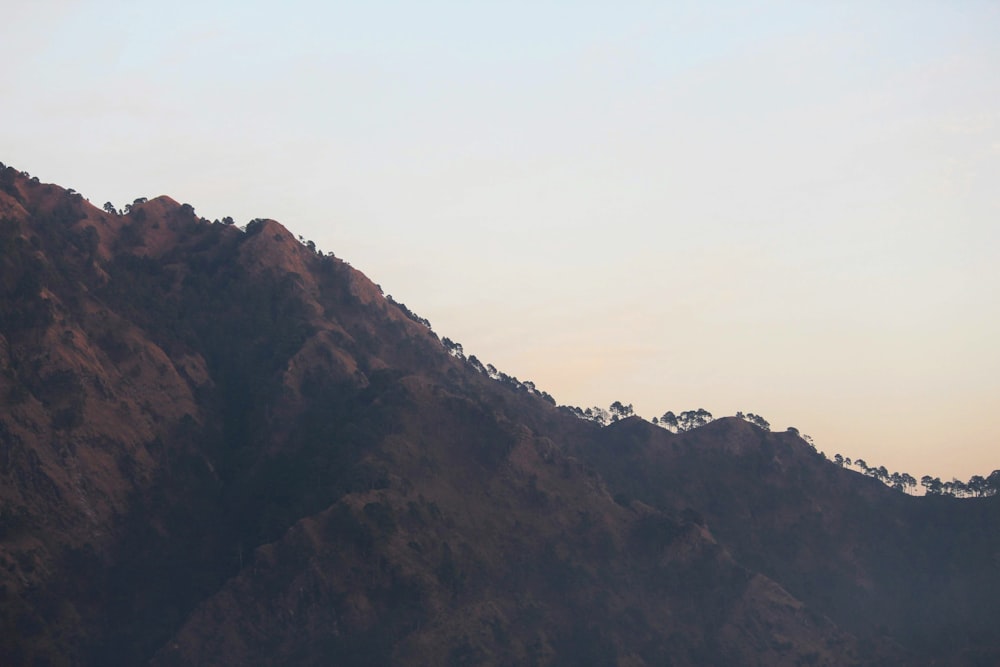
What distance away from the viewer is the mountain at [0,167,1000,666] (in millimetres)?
139375

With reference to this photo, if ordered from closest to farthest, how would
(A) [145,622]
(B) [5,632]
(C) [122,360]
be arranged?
(B) [5,632] < (A) [145,622] < (C) [122,360]

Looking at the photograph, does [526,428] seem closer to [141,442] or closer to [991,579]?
[141,442]

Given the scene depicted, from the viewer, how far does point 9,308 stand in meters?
155

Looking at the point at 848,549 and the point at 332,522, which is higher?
the point at 848,549

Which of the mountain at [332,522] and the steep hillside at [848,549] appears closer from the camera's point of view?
the mountain at [332,522]

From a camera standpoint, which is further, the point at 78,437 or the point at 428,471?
the point at 428,471

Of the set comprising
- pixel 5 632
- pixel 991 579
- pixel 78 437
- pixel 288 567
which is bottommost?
pixel 5 632

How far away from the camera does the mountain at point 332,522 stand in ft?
457

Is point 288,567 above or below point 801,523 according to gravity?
below

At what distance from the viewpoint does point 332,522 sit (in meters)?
148

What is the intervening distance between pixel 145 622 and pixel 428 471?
4567 centimetres

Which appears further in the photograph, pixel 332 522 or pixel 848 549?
pixel 848 549

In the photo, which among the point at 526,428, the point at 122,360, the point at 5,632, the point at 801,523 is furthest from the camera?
the point at 801,523

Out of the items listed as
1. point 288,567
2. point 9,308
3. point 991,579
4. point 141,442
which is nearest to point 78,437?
point 141,442
